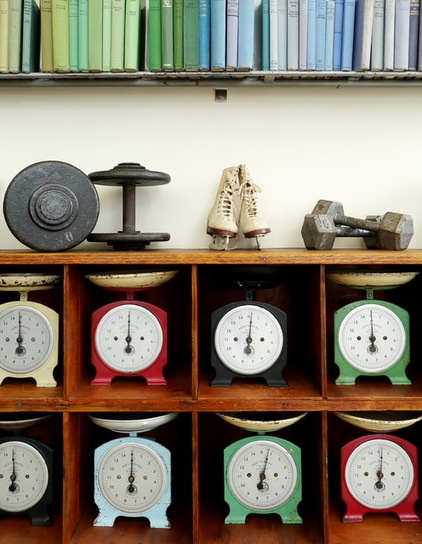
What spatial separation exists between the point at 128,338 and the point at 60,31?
122 centimetres

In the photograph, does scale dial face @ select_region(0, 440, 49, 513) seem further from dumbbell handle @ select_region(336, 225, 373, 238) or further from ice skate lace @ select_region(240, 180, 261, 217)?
dumbbell handle @ select_region(336, 225, 373, 238)

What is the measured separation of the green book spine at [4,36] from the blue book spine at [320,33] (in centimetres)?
122

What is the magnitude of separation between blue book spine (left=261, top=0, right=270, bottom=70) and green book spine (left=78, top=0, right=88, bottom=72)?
70cm

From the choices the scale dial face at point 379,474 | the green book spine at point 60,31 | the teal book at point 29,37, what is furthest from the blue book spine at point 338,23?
the scale dial face at point 379,474

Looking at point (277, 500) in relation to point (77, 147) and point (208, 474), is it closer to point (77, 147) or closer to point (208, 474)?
point (208, 474)

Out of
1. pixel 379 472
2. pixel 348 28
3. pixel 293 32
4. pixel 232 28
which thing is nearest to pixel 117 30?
pixel 232 28

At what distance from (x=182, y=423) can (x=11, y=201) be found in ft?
3.71

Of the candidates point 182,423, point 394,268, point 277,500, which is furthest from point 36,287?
point 394,268

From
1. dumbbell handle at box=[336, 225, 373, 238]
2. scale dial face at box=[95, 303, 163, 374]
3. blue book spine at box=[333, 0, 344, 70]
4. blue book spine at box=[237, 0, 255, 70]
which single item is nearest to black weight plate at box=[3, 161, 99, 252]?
scale dial face at box=[95, 303, 163, 374]

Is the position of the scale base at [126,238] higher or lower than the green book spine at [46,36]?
lower

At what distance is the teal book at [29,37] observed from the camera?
1976 millimetres

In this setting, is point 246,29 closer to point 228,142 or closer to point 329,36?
point 329,36

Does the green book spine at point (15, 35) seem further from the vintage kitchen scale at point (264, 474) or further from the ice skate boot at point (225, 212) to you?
the vintage kitchen scale at point (264, 474)

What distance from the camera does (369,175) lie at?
218cm
